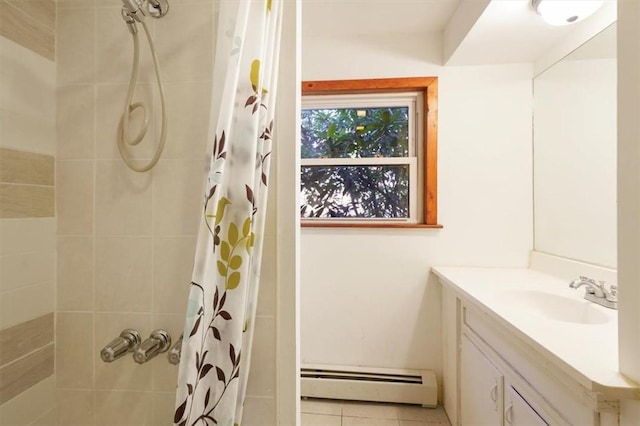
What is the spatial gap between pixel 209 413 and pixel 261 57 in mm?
893

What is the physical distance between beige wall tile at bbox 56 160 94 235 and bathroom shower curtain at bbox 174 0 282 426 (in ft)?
1.49

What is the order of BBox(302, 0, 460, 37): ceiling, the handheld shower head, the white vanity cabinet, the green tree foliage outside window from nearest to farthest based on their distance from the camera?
the handheld shower head
the white vanity cabinet
BBox(302, 0, 460, 37): ceiling
the green tree foliage outside window

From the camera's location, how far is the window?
193 centimetres

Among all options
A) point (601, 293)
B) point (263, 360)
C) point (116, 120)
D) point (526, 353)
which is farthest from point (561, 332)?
point (116, 120)

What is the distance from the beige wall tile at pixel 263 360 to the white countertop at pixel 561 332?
29.7 inches

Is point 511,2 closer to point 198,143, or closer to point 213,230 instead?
point 198,143

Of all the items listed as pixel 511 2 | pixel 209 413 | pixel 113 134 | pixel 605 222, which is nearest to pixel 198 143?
pixel 113 134

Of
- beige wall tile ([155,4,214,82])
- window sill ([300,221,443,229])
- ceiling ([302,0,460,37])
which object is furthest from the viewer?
window sill ([300,221,443,229])

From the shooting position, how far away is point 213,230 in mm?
698

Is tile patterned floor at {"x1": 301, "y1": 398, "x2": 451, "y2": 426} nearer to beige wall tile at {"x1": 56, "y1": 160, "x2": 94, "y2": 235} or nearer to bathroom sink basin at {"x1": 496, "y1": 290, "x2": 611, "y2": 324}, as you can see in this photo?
bathroom sink basin at {"x1": 496, "y1": 290, "x2": 611, "y2": 324}

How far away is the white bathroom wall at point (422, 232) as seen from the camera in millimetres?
1788

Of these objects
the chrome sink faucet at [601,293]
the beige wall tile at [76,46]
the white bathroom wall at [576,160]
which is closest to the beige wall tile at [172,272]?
the beige wall tile at [76,46]

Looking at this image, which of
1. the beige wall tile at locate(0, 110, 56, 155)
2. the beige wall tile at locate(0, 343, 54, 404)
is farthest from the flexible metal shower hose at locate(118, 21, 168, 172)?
the beige wall tile at locate(0, 343, 54, 404)

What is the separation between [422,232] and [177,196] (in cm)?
149
